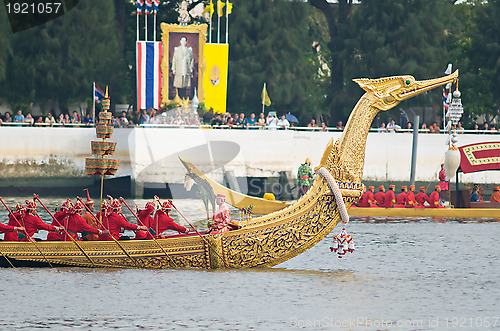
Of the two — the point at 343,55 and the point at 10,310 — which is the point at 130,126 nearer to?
the point at 343,55

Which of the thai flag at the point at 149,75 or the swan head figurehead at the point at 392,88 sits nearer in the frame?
the swan head figurehead at the point at 392,88

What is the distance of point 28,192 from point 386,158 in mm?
17983

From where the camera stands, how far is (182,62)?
169ft

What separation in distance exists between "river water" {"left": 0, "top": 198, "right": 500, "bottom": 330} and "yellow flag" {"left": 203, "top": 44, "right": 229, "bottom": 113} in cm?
2440

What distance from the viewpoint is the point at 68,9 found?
173 feet

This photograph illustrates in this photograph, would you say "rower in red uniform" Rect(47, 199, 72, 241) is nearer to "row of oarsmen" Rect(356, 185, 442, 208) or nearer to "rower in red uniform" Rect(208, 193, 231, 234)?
"rower in red uniform" Rect(208, 193, 231, 234)

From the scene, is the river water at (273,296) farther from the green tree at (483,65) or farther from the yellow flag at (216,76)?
the green tree at (483,65)

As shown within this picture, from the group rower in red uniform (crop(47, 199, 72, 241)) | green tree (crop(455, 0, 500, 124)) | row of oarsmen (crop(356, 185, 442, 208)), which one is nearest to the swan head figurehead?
rower in red uniform (crop(47, 199, 72, 241))

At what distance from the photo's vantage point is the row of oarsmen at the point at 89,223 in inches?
922

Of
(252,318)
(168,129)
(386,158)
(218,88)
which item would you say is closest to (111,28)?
(218,88)

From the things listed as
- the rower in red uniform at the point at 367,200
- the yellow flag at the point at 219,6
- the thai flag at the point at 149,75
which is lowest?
the rower in red uniform at the point at 367,200

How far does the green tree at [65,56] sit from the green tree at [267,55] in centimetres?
Result: 720

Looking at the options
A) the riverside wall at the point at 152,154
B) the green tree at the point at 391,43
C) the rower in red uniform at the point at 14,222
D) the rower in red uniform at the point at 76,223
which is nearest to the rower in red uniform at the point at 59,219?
the rower in red uniform at the point at 76,223

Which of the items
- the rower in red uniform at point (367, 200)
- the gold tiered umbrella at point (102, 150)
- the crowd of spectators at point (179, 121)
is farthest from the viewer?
the crowd of spectators at point (179, 121)
